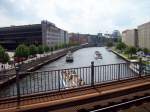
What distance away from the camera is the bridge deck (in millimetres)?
6797

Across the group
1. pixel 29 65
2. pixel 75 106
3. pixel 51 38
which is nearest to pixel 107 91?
pixel 75 106

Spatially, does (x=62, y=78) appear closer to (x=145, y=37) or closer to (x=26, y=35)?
(x=145, y=37)

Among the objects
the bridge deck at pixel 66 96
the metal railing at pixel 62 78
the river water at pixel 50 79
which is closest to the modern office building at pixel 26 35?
the river water at pixel 50 79

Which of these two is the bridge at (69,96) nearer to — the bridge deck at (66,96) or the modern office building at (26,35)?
the bridge deck at (66,96)

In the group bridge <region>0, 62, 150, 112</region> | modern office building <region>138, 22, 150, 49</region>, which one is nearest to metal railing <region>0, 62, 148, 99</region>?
bridge <region>0, 62, 150, 112</region>

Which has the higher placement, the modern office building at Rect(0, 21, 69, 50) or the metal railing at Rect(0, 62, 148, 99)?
the modern office building at Rect(0, 21, 69, 50)

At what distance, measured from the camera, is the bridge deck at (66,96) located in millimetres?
6797

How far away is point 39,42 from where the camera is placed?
4262 inches

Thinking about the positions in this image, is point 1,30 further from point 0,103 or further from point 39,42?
point 0,103

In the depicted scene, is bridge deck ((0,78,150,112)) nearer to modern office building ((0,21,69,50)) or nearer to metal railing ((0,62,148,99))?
metal railing ((0,62,148,99))

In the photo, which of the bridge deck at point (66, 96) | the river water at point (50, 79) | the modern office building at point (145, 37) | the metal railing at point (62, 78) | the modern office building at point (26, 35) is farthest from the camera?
the modern office building at point (26, 35)

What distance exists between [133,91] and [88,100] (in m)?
2.26

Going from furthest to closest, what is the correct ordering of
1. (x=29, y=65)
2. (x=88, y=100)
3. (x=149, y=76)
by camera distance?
(x=29, y=65) → (x=149, y=76) → (x=88, y=100)

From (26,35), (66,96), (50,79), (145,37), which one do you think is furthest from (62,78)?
(26,35)
